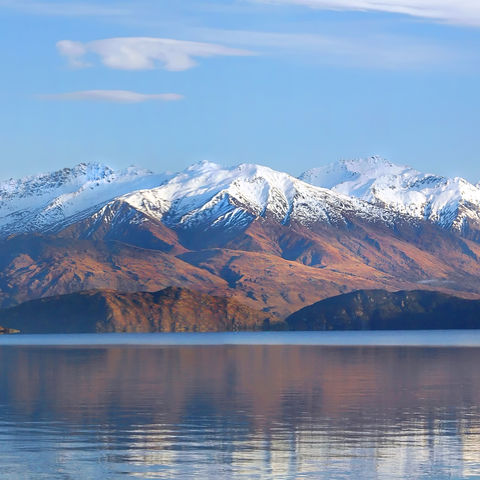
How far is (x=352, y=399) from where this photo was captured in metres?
115

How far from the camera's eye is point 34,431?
86562 mm

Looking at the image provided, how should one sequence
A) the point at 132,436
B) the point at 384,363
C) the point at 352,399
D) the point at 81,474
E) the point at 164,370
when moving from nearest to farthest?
the point at 81,474 → the point at 132,436 → the point at 352,399 → the point at 164,370 → the point at 384,363

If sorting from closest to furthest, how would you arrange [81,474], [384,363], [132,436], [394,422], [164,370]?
[81,474] → [132,436] → [394,422] → [164,370] → [384,363]

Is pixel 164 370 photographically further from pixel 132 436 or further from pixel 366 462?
pixel 366 462

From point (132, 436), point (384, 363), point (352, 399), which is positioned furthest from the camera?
point (384, 363)

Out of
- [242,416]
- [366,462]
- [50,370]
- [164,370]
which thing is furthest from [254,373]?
[366,462]

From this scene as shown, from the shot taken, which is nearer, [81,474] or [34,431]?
[81,474]

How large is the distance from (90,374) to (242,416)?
220 feet

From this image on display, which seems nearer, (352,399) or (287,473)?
(287,473)

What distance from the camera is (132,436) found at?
83812 millimetres

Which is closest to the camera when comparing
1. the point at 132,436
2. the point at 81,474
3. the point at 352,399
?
the point at 81,474

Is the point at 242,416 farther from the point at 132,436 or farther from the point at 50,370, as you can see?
the point at 50,370

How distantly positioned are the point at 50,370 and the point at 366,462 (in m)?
109

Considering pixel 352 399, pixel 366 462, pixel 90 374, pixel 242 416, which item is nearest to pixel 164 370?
pixel 90 374
